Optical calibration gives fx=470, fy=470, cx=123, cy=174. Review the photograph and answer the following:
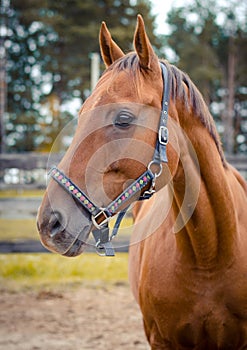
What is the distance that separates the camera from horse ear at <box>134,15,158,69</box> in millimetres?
1793

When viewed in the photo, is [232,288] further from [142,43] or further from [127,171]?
[142,43]

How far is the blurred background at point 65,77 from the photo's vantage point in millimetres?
6312

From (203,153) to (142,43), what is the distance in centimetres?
55

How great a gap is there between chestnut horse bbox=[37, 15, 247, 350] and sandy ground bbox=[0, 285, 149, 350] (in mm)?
1549

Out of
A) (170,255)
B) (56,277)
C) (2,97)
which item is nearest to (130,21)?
(2,97)

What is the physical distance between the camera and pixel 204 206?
207cm

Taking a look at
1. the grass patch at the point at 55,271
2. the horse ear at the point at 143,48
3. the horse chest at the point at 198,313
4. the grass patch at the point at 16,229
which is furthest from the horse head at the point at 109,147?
the grass patch at the point at 16,229

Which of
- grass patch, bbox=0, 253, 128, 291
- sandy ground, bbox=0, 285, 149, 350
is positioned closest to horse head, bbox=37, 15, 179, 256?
sandy ground, bbox=0, 285, 149, 350

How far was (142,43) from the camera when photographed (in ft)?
5.95

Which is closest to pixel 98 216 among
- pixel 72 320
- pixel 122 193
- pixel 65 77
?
pixel 122 193

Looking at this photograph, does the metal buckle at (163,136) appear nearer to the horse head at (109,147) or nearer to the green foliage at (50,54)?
the horse head at (109,147)

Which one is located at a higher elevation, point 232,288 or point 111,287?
point 232,288

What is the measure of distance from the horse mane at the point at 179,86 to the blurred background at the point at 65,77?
370cm

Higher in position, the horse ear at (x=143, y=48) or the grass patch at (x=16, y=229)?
the horse ear at (x=143, y=48)
